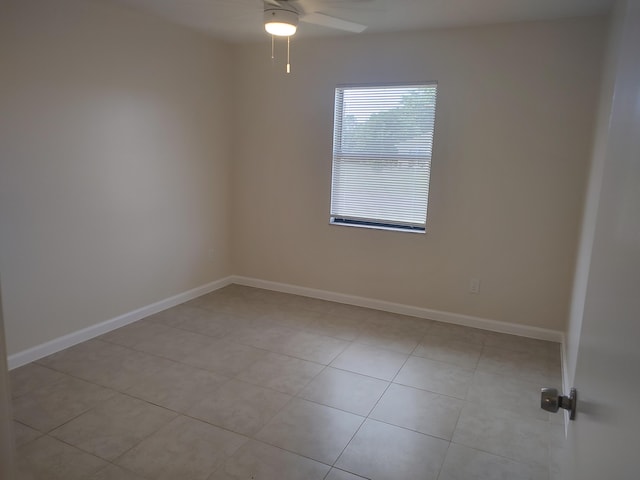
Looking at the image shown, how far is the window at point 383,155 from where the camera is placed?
3803mm

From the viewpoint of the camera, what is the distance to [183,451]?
213cm

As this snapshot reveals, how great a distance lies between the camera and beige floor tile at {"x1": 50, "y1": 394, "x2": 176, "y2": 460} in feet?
7.06

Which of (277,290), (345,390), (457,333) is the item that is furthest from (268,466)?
(277,290)

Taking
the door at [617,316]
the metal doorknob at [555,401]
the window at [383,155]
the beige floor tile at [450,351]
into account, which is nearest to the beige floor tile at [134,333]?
the window at [383,155]

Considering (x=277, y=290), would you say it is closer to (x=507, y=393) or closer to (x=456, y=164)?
(x=456, y=164)

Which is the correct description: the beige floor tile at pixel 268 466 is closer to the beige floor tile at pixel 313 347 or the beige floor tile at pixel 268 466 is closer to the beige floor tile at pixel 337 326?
the beige floor tile at pixel 313 347

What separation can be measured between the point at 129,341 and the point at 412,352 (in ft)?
7.07

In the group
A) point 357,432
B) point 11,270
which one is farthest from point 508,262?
point 11,270

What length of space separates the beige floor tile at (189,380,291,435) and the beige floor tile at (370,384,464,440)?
0.60 m

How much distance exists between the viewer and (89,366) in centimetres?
292

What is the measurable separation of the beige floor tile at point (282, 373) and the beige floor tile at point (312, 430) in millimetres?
196

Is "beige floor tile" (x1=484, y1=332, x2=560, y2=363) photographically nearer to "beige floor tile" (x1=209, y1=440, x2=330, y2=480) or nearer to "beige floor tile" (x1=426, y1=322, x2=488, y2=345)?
"beige floor tile" (x1=426, y1=322, x2=488, y2=345)

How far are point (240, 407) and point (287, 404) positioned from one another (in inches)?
10.7

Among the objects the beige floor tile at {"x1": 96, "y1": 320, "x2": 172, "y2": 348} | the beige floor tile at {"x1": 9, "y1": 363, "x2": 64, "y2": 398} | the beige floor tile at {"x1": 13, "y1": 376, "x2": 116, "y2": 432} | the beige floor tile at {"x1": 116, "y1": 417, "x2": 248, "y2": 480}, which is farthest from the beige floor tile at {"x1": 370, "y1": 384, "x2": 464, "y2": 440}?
the beige floor tile at {"x1": 9, "y1": 363, "x2": 64, "y2": 398}
